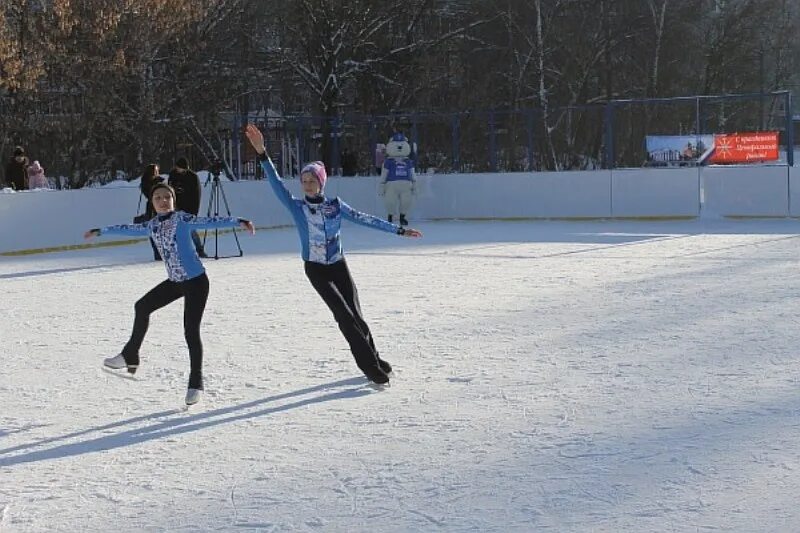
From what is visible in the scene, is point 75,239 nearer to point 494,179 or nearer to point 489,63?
point 494,179

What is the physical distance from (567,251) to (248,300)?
223 inches

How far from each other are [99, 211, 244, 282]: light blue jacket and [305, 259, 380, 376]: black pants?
58 centimetres

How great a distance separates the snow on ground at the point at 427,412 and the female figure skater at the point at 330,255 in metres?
0.23

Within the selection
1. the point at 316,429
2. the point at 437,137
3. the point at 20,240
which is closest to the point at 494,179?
the point at 437,137

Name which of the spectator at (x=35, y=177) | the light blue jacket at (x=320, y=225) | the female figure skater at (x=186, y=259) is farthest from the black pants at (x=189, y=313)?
the spectator at (x=35, y=177)

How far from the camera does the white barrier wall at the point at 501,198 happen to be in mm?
17844

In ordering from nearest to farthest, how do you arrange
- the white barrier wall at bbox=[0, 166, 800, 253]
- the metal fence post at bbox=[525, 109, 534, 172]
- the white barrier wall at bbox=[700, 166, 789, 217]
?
the white barrier wall at bbox=[0, 166, 800, 253] < the white barrier wall at bbox=[700, 166, 789, 217] < the metal fence post at bbox=[525, 109, 534, 172]

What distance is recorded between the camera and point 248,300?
1062 centimetres

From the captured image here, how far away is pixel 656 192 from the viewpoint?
21031 mm

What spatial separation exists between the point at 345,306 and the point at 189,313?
0.85 meters

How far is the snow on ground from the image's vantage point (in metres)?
4.35

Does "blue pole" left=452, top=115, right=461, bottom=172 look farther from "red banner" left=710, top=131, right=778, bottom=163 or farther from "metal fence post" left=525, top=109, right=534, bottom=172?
"red banner" left=710, top=131, right=778, bottom=163

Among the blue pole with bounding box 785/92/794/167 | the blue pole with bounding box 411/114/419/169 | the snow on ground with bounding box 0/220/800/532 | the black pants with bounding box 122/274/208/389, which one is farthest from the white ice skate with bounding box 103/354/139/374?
the blue pole with bounding box 411/114/419/169

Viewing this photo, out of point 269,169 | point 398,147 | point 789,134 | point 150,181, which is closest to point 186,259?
point 269,169
